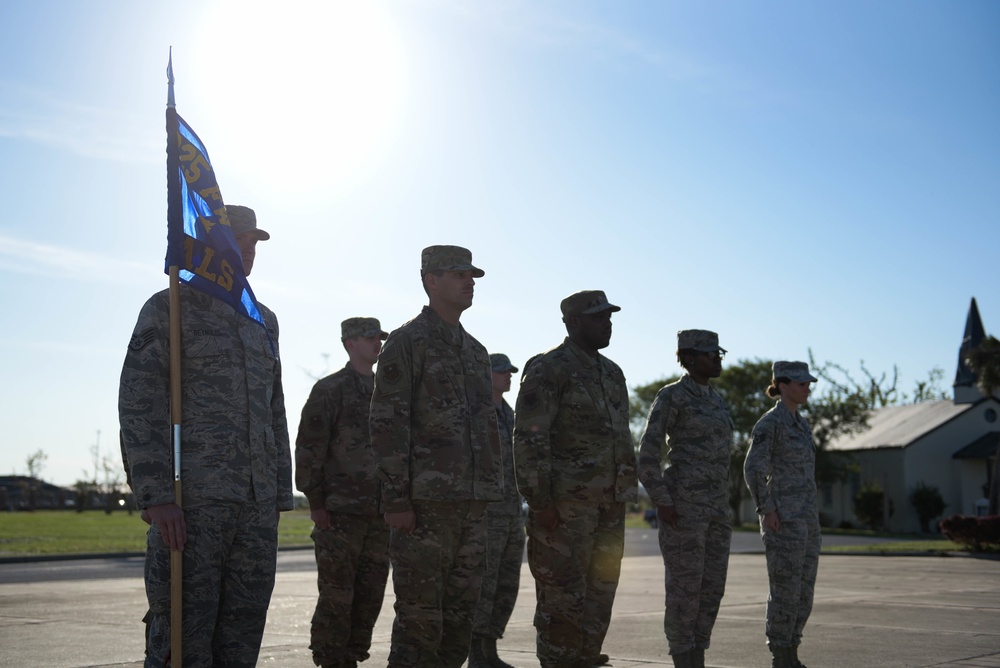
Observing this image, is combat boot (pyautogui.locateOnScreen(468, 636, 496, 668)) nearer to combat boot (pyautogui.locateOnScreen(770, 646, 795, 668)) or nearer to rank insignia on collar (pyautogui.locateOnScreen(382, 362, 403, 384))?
combat boot (pyautogui.locateOnScreen(770, 646, 795, 668))

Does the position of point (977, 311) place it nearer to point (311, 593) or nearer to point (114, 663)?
point (311, 593)

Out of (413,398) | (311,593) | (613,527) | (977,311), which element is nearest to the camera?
(413,398)

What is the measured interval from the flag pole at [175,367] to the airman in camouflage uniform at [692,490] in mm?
3512

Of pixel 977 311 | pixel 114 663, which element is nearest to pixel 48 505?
pixel 977 311

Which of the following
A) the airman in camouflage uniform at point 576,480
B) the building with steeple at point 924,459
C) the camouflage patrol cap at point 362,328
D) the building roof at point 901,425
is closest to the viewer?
the airman in camouflage uniform at point 576,480

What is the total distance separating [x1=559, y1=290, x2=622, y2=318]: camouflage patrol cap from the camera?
23.1ft

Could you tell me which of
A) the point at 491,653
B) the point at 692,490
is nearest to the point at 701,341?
the point at 692,490

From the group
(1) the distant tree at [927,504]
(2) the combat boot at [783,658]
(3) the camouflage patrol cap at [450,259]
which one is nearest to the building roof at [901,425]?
(1) the distant tree at [927,504]

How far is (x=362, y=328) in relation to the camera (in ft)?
25.2

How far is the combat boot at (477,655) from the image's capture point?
8.26 meters

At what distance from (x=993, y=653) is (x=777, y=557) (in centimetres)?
178

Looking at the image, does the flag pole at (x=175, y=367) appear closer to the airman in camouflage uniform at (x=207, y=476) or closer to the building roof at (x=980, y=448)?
the airman in camouflage uniform at (x=207, y=476)

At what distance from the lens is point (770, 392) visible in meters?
9.11

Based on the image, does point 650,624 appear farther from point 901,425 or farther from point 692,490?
point 901,425
